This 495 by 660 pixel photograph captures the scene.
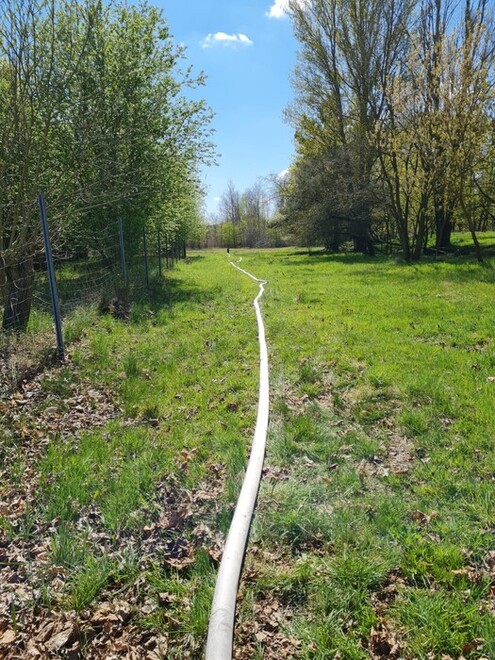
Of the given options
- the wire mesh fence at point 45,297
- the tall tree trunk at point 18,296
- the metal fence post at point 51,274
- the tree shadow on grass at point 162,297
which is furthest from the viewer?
the tree shadow on grass at point 162,297

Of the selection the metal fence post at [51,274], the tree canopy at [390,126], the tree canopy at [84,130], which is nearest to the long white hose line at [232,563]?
the metal fence post at [51,274]

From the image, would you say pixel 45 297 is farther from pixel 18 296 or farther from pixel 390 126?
pixel 390 126

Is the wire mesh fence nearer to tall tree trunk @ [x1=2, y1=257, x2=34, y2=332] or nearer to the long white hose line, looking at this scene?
tall tree trunk @ [x1=2, y1=257, x2=34, y2=332]

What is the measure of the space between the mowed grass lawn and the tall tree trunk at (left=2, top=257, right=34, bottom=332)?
6.34ft

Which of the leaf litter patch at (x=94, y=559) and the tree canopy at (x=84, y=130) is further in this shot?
the tree canopy at (x=84, y=130)

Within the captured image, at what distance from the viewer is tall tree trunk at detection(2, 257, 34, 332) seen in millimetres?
7336

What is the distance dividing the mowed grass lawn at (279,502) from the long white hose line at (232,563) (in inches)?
4.1

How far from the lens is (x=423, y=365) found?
5.86 meters

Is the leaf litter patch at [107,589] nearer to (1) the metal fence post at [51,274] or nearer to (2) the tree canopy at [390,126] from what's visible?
(1) the metal fence post at [51,274]

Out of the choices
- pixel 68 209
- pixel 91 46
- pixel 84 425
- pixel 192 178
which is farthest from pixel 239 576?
pixel 192 178

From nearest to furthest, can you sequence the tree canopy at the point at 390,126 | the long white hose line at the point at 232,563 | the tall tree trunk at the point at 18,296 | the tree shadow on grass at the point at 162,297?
the long white hose line at the point at 232,563
the tall tree trunk at the point at 18,296
the tree shadow on grass at the point at 162,297
the tree canopy at the point at 390,126

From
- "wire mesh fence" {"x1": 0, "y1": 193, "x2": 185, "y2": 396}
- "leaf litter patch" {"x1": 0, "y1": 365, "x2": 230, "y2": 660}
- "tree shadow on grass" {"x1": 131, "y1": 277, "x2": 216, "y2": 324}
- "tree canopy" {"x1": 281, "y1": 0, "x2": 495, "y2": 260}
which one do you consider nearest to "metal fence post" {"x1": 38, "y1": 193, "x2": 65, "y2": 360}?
"wire mesh fence" {"x1": 0, "y1": 193, "x2": 185, "y2": 396}

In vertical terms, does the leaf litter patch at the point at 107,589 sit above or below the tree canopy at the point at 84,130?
below

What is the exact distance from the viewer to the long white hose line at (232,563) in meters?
2.04
